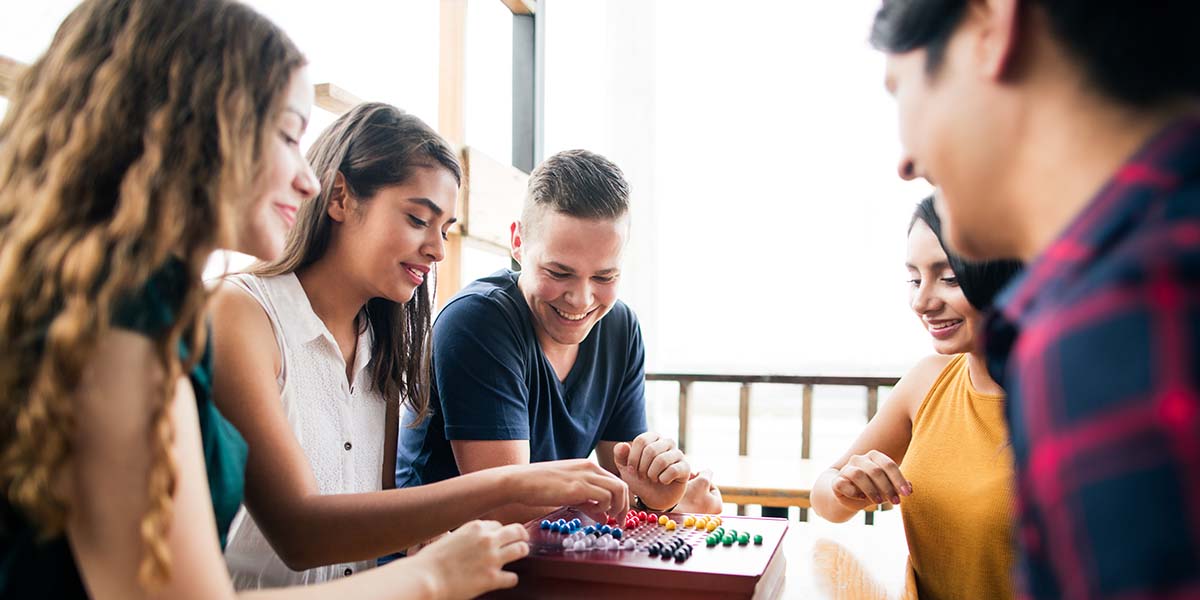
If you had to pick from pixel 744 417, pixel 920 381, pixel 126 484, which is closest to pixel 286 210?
pixel 126 484

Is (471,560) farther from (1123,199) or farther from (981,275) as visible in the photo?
(981,275)

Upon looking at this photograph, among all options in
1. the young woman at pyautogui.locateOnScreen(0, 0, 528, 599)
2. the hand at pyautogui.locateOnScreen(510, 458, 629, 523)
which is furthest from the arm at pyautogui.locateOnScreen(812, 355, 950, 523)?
→ the young woman at pyautogui.locateOnScreen(0, 0, 528, 599)

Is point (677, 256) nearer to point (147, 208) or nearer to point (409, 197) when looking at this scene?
point (409, 197)

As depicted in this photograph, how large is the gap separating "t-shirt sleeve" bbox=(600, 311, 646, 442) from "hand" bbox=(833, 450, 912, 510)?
2.05ft

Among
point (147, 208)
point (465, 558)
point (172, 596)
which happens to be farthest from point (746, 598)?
point (147, 208)

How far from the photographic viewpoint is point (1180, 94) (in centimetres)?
44

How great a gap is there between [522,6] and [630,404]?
6.87 feet

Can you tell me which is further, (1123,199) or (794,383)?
(794,383)

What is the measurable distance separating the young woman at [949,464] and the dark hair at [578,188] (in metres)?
0.59

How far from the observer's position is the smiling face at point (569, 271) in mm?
1646

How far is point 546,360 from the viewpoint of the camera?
1.74m

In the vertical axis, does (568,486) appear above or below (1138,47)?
below

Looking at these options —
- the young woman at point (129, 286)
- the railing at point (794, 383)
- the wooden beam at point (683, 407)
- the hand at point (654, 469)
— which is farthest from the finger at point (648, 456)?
the wooden beam at point (683, 407)

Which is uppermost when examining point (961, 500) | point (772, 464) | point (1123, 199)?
point (1123, 199)
